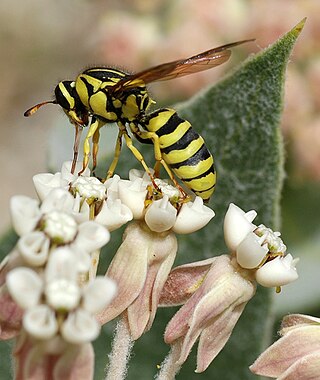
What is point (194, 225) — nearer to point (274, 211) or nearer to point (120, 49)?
point (274, 211)

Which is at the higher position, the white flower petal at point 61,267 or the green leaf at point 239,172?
the white flower petal at point 61,267

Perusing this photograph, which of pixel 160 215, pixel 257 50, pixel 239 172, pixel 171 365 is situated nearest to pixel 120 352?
pixel 171 365

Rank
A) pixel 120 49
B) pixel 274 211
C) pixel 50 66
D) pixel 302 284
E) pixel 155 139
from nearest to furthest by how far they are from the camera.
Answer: pixel 155 139 → pixel 274 211 → pixel 302 284 → pixel 120 49 → pixel 50 66

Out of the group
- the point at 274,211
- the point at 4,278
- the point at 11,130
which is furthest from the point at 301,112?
the point at 11,130

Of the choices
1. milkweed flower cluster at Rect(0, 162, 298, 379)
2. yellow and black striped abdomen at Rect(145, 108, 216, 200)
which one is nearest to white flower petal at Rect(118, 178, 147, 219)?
milkweed flower cluster at Rect(0, 162, 298, 379)

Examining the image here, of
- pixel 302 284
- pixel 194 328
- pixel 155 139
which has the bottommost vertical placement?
pixel 302 284

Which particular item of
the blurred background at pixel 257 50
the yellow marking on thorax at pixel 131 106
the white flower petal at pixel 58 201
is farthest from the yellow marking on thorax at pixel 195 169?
the blurred background at pixel 257 50

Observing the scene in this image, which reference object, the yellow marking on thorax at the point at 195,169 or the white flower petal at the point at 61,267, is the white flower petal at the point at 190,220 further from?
the white flower petal at the point at 61,267
